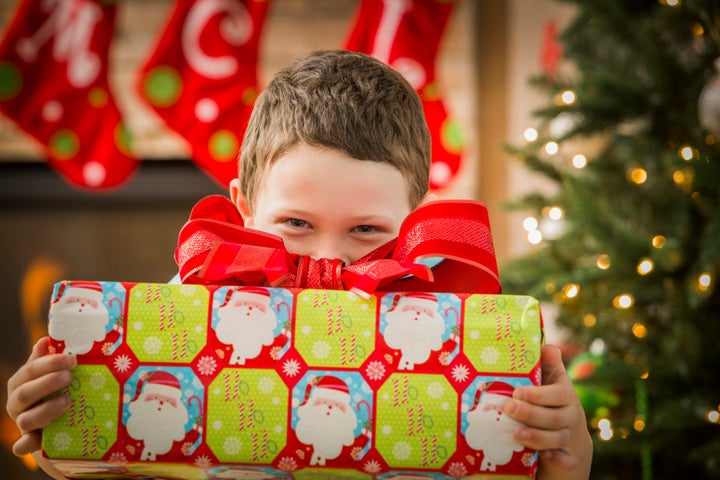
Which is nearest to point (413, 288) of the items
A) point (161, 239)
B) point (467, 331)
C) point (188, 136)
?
point (467, 331)

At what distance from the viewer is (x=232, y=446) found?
2.15 feet

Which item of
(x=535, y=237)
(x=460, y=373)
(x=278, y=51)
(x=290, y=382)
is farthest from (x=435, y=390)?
(x=278, y=51)

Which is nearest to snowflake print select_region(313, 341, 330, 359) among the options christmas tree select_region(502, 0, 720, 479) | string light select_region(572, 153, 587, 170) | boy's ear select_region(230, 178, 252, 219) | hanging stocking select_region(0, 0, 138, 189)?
boy's ear select_region(230, 178, 252, 219)

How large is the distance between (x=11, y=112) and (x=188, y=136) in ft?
1.62

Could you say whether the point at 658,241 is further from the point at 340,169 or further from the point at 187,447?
the point at 187,447

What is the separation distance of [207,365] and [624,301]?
1.09 meters

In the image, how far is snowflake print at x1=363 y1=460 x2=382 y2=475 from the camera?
654 millimetres

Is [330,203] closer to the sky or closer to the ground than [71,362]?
closer to the sky

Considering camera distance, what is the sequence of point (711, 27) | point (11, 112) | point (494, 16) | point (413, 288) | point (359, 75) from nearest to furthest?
point (413, 288), point (359, 75), point (711, 27), point (11, 112), point (494, 16)

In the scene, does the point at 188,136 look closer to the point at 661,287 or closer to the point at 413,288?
the point at 661,287

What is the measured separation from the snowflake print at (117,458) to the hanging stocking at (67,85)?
1641 millimetres

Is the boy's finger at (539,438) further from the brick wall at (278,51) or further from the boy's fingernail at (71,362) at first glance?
the brick wall at (278,51)

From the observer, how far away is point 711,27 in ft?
4.90

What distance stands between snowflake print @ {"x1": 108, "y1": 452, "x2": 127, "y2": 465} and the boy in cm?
12
